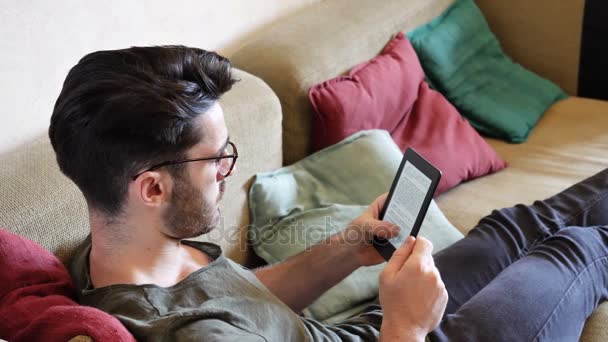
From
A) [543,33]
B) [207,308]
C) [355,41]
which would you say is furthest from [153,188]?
[543,33]

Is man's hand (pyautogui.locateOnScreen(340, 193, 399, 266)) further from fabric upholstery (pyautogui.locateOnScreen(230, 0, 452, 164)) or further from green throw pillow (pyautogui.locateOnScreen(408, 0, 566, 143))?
green throw pillow (pyautogui.locateOnScreen(408, 0, 566, 143))

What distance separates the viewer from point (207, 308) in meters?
1.02

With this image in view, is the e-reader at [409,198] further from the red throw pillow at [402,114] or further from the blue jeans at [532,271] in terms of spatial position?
the red throw pillow at [402,114]

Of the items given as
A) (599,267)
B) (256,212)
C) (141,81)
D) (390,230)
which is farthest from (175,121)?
(599,267)

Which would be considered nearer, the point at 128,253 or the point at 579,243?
the point at 128,253

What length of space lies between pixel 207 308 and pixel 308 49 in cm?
98

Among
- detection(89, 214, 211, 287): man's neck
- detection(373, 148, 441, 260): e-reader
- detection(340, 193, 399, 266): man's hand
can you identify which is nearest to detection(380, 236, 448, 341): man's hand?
detection(373, 148, 441, 260): e-reader

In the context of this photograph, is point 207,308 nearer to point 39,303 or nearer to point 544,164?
point 39,303

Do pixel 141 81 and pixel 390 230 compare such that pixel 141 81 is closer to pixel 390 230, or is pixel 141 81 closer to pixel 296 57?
pixel 390 230

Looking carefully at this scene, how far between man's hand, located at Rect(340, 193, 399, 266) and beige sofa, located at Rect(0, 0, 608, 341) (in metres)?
0.30

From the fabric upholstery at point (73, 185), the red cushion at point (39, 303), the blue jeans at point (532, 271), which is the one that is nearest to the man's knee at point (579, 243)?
the blue jeans at point (532, 271)

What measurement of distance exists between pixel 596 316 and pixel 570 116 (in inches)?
42.7

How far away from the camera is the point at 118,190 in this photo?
1047mm

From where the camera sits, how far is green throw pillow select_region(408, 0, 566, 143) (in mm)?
2262
